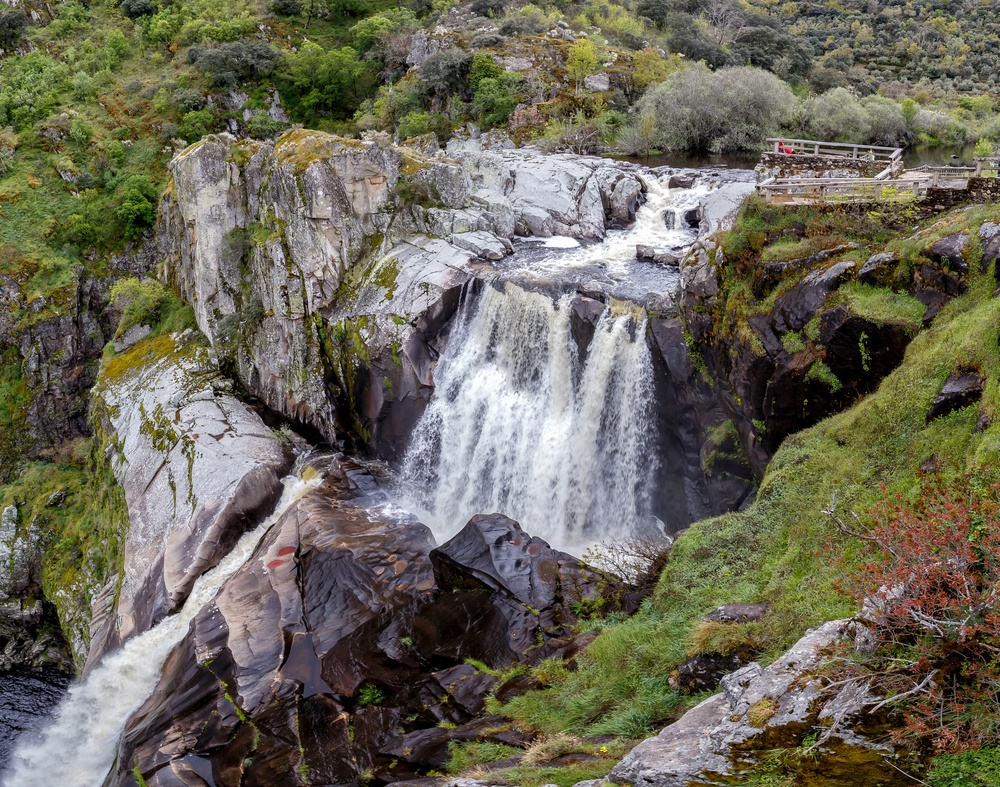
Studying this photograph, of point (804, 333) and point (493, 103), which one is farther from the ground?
point (493, 103)

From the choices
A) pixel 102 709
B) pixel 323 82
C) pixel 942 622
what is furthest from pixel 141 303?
pixel 942 622

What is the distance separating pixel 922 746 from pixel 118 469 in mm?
27921

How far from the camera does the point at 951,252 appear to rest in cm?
1361

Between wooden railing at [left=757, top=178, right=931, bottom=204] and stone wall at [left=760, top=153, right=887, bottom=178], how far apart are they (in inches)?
138

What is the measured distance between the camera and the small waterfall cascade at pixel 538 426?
20.0 m

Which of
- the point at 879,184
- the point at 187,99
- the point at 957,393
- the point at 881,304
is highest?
the point at 187,99

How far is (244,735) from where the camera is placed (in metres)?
14.4

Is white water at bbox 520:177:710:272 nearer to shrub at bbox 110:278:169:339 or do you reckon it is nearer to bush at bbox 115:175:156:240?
shrub at bbox 110:278:169:339

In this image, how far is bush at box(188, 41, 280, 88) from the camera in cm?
4794

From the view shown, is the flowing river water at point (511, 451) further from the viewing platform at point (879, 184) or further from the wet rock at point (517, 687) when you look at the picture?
the wet rock at point (517, 687)

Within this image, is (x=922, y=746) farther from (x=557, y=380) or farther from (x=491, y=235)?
(x=491, y=235)

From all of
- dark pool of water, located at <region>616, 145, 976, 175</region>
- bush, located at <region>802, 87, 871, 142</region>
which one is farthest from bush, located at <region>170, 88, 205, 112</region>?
bush, located at <region>802, 87, 871, 142</region>

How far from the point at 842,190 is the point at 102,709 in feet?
83.2

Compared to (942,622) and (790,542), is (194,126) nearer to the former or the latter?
(790,542)
